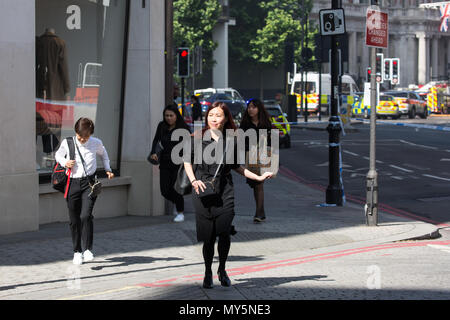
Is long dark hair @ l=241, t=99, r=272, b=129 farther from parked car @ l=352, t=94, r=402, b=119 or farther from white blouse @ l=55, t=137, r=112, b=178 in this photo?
parked car @ l=352, t=94, r=402, b=119

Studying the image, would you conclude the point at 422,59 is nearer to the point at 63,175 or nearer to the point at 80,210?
the point at 80,210

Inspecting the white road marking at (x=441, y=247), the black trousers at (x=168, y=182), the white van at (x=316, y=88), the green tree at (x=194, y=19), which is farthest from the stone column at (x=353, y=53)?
the white road marking at (x=441, y=247)

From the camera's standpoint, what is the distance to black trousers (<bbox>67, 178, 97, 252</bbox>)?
910 centimetres

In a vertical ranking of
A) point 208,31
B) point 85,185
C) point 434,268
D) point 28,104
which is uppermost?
point 208,31

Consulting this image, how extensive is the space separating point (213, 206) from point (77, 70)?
5984 millimetres

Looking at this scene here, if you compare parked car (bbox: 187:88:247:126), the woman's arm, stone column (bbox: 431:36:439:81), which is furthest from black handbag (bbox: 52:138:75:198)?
stone column (bbox: 431:36:439:81)

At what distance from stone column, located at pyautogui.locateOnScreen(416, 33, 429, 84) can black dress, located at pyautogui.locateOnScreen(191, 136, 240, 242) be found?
106m

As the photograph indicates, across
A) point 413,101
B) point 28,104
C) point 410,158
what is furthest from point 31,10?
point 413,101

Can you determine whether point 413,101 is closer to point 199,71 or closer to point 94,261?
point 199,71

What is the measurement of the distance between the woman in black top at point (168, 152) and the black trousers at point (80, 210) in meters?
2.98

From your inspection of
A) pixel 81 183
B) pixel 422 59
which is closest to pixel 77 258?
pixel 81 183

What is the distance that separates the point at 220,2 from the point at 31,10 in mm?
62962

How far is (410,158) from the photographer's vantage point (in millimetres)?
24734

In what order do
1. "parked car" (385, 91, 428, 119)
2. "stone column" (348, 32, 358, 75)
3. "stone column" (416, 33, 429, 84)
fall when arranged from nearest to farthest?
"parked car" (385, 91, 428, 119), "stone column" (348, 32, 358, 75), "stone column" (416, 33, 429, 84)
